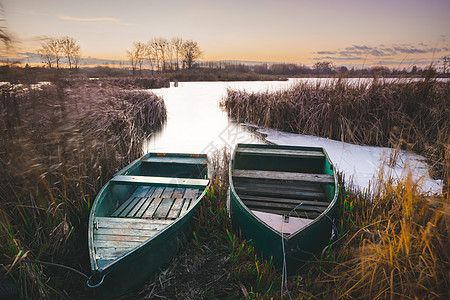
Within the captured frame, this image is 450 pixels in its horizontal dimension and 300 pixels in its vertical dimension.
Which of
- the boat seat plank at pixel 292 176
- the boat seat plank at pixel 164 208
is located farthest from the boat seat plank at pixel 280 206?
the boat seat plank at pixel 164 208

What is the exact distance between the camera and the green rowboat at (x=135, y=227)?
2301 millimetres

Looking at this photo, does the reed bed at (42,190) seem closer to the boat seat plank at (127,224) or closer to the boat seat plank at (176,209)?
the boat seat plank at (127,224)

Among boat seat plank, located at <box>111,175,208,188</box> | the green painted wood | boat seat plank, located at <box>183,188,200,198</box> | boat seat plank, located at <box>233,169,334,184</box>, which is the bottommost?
boat seat plank, located at <box>183,188,200,198</box>

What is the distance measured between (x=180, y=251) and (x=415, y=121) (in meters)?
7.63

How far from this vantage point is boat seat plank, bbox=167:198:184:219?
3540mm

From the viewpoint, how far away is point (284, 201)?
3.68 m

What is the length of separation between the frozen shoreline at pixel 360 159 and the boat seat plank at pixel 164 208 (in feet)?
10.9

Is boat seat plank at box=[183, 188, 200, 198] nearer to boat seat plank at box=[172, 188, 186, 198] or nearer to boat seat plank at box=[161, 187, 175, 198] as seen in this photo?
boat seat plank at box=[172, 188, 186, 198]

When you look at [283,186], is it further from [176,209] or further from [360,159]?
[360,159]

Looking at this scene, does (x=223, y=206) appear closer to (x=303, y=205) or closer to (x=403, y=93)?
(x=303, y=205)

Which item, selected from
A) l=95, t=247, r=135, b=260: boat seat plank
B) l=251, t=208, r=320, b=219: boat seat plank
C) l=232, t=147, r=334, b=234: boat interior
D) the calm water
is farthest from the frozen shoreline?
l=95, t=247, r=135, b=260: boat seat plank

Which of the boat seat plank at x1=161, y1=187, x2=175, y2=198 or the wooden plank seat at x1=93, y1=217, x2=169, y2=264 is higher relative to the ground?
the wooden plank seat at x1=93, y1=217, x2=169, y2=264

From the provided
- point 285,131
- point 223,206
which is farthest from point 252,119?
point 223,206

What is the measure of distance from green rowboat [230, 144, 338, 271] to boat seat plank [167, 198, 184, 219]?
827mm
